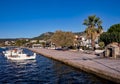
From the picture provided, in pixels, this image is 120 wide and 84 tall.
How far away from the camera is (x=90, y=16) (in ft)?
275

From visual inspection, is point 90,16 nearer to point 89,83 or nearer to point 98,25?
point 98,25

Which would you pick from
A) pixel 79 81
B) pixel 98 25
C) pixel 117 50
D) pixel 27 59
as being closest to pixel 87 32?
pixel 98 25

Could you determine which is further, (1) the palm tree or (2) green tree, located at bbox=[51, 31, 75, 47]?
(2) green tree, located at bbox=[51, 31, 75, 47]

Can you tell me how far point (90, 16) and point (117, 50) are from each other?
114 feet

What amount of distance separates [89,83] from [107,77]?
90.5 inches

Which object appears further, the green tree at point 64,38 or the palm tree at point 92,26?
the green tree at point 64,38

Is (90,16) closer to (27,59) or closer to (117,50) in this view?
(27,59)

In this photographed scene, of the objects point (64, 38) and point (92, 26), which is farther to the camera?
point (64, 38)

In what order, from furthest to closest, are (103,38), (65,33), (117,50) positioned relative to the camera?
1. (65,33)
2. (103,38)
3. (117,50)

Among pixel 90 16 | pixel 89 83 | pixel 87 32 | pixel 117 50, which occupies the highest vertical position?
pixel 90 16

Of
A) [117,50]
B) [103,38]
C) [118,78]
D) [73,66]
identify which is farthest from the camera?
[103,38]

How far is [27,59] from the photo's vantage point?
69.5 meters

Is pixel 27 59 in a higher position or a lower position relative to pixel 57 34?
lower

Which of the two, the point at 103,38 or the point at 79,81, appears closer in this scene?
the point at 79,81
